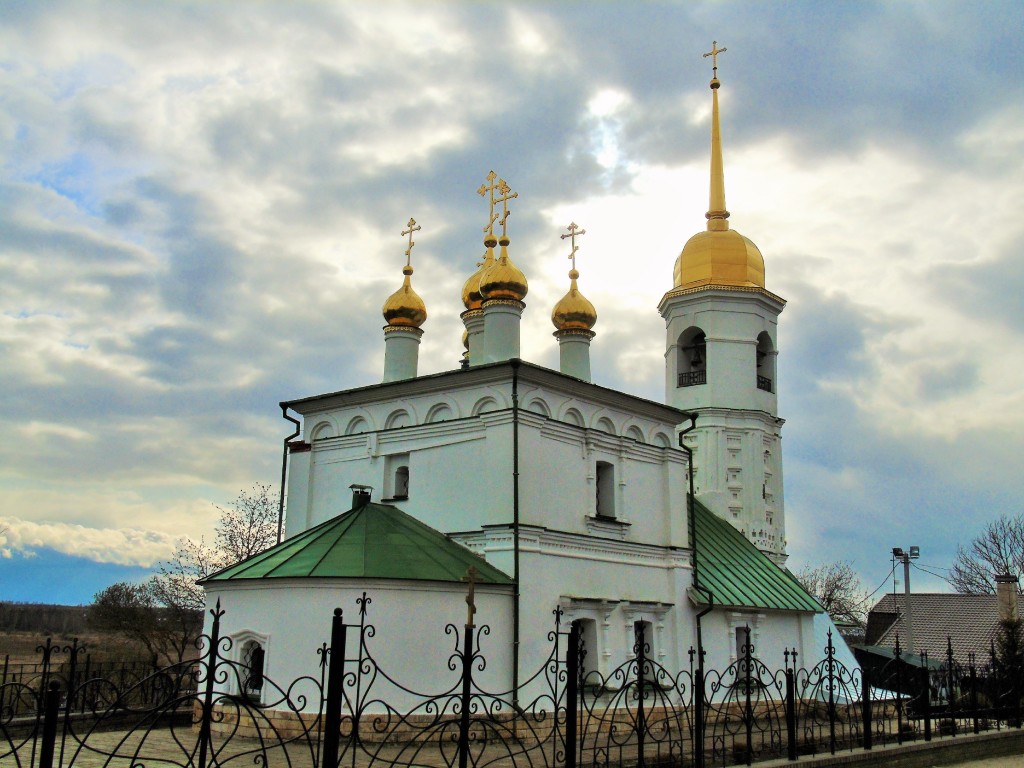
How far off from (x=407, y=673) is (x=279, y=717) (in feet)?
5.95

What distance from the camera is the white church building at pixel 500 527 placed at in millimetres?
14086

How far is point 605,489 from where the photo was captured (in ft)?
58.6

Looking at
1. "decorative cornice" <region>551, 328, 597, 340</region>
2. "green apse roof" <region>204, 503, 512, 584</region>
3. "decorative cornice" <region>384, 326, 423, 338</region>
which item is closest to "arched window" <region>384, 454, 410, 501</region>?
"green apse roof" <region>204, 503, 512, 584</region>

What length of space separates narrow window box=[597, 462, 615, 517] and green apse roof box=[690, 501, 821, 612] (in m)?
2.54

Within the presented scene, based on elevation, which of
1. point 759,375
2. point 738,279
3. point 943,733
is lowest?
point 943,733

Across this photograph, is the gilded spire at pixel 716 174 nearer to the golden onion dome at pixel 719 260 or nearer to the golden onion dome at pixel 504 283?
the golden onion dome at pixel 719 260

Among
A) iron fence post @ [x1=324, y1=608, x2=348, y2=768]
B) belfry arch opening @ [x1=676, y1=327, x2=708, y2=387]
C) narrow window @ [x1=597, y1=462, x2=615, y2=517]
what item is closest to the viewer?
iron fence post @ [x1=324, y1=608, x2=348, y2=768]

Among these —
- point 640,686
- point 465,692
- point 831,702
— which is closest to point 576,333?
point 831,702

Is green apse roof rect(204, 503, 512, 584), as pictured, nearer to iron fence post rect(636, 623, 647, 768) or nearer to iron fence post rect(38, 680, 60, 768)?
iron fence post rect(636, 623, 647, 768)

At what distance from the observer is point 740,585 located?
20.1m

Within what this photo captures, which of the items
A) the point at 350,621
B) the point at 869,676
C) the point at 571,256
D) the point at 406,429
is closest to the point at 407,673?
the point at 350,621

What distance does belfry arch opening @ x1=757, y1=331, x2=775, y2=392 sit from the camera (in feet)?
83.5

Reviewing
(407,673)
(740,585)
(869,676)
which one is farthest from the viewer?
(740,585)

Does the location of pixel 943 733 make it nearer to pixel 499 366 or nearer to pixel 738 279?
pixel 499 366
